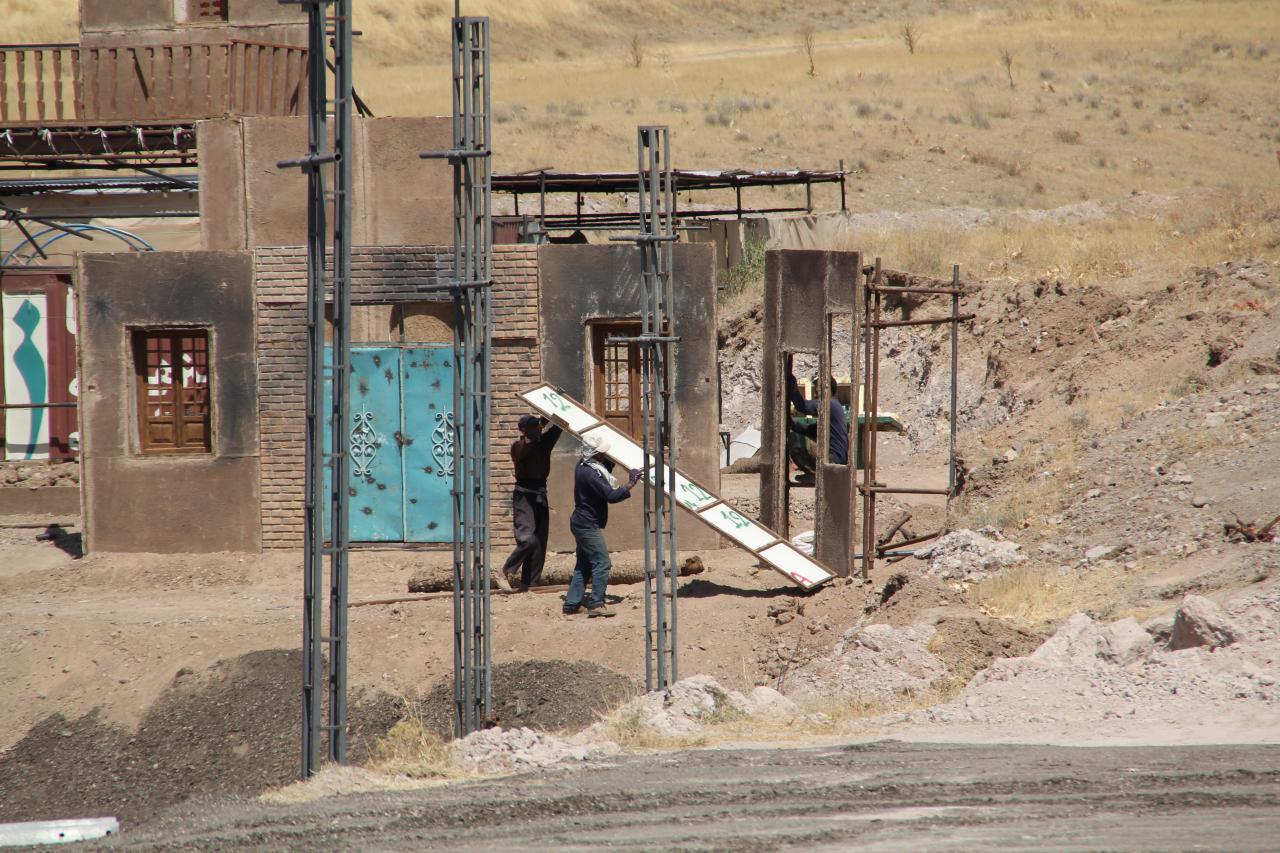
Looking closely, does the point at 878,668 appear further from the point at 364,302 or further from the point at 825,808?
the point at 364,302

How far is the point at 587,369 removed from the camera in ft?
49.6

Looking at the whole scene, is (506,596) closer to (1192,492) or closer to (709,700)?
(709,700)

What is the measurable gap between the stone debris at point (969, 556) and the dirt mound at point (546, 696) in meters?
3.46

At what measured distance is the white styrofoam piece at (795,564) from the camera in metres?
12.6

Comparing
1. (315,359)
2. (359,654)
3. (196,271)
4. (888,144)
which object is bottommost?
(359,654)

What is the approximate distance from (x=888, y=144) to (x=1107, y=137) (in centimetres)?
702

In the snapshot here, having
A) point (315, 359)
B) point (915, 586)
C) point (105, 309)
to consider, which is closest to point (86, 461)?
point (105, 309)

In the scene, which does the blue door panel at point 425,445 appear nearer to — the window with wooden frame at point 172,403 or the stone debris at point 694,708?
the window with wooden frame at point 172,403

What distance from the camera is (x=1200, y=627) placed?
359 inches

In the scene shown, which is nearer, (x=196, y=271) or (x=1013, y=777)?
(x=1013, y=777)

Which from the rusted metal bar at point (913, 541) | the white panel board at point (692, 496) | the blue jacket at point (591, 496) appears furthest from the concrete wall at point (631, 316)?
the blue jacket at point (591, 496)

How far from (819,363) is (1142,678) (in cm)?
477

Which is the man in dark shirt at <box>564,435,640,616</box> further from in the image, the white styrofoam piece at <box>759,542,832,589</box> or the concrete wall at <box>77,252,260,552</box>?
the concrete wall at <box>77,252,260,552</box>

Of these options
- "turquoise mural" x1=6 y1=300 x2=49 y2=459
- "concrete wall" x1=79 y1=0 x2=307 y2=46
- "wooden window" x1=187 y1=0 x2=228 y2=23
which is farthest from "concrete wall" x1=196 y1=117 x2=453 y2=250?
"turquoise mural" x1=6 y1=300 x2=49 y2=459
